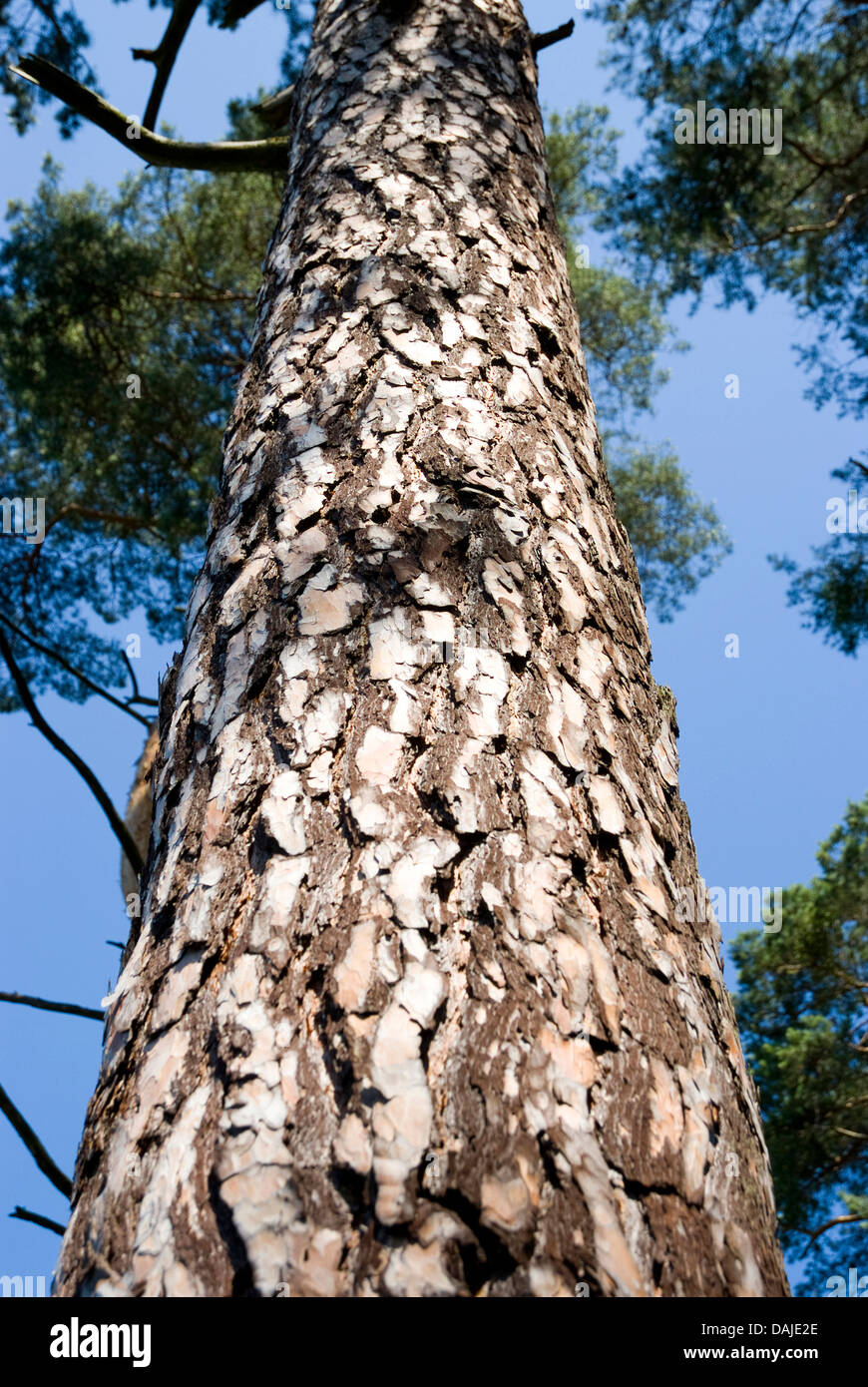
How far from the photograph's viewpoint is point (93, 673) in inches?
232

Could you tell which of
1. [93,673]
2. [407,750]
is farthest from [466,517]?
[93,673]

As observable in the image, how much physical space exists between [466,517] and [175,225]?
6749 millimetres

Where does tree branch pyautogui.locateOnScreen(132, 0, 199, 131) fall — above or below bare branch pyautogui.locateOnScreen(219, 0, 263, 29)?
below

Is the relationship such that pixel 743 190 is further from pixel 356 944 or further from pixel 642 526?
pixel 356 944

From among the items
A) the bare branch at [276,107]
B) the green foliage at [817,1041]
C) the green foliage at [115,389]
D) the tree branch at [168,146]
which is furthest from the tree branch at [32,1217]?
the green foliage at [817,1041]

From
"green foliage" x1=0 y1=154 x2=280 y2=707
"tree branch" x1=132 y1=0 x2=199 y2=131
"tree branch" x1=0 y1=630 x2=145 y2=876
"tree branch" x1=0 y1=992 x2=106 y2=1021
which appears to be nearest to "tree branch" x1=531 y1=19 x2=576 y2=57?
"tree branch" x1=132 y1=0 x2=199 y2=131

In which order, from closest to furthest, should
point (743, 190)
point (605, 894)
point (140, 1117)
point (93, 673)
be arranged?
point (140, 1117) → point (605, 894) → point (93, 673) → point (743, 190)

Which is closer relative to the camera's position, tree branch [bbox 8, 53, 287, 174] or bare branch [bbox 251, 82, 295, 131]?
tree branch [bbox 8, 53, 287, 174]

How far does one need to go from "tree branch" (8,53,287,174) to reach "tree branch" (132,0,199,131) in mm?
558

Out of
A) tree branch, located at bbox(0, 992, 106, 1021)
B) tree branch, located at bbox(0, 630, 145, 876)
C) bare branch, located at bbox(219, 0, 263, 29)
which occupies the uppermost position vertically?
bare branch, located at bbox(219, 0, 263, 29)

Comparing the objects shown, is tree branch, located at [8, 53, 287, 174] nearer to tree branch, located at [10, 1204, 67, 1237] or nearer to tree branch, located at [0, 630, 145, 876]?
tree branch, located at [0, 630, 145, 876]

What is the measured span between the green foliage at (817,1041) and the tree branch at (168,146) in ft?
20.9

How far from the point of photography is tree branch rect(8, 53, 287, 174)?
272 centimetres

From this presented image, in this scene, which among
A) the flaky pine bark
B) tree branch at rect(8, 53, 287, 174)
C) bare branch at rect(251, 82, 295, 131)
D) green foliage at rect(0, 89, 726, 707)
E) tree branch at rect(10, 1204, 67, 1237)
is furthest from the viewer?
green foliage at rect(0, 89, 726, 707)
